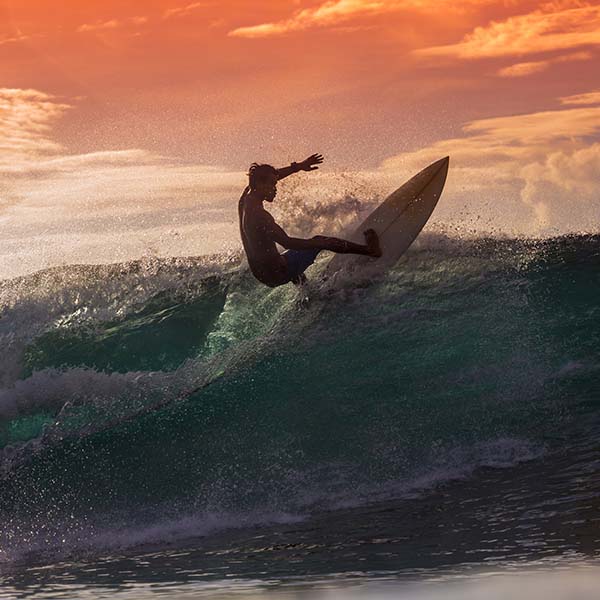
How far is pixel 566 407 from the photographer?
274 inches

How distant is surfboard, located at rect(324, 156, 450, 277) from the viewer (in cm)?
865

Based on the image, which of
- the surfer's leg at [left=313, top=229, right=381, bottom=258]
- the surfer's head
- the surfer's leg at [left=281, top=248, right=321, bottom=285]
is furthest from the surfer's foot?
the surfer's head

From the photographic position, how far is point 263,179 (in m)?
7.31

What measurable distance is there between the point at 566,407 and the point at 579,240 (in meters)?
5.48

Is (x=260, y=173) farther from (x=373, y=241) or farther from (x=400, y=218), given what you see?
(x=400, y=218)

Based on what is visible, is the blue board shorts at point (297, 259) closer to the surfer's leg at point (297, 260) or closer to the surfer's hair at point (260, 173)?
the surfer's leg at point (297, 260)

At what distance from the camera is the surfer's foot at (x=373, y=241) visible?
8.52 m

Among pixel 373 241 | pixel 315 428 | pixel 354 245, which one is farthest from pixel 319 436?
pixel 373 241

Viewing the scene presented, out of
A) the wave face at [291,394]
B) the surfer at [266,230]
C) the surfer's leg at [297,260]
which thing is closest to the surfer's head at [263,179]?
the surfer at [266,230]

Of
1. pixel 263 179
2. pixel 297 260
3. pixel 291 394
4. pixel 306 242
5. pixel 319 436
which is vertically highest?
pixel 263 179

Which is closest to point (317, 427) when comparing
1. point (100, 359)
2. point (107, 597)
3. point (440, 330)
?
point (440, 330)

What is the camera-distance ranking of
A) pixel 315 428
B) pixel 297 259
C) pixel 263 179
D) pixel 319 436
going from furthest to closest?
pixel 297 259 → pixel 263 179 → pixel 315 428 → pixel 319 436

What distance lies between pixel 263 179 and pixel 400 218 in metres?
1.97

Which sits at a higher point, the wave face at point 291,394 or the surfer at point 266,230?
the surfer at point 266,230
